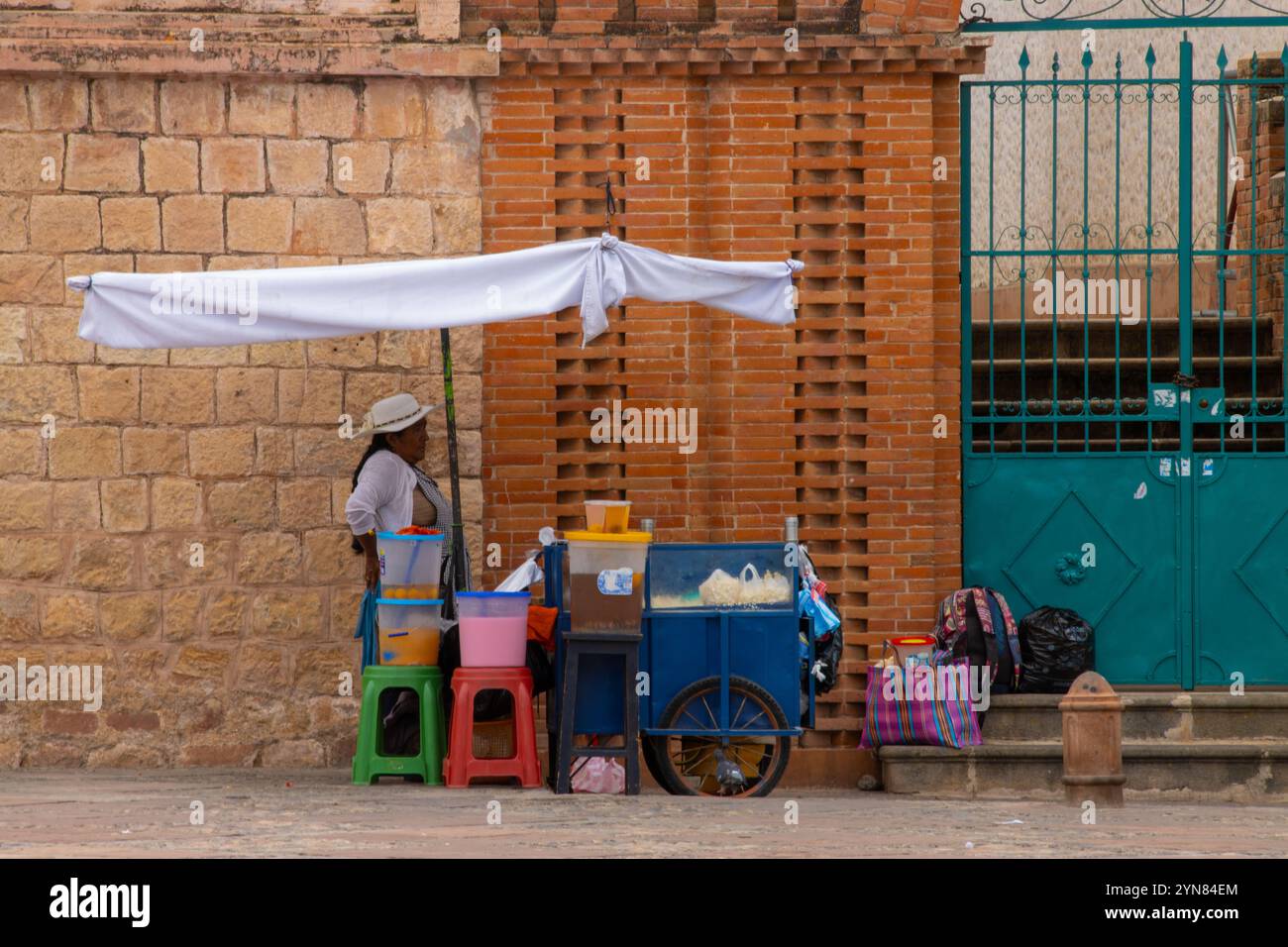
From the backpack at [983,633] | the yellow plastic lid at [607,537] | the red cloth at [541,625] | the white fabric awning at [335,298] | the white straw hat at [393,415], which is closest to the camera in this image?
the white fabric awning at [335,298]

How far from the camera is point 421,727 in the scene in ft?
30.2

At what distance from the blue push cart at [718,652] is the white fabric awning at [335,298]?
4.15 ft

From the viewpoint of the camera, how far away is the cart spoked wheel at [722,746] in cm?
923

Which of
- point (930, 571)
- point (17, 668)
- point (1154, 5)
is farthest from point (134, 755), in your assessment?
point (1154, 5)

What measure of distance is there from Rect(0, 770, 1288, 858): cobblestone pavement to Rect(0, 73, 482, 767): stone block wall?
2.12 ft

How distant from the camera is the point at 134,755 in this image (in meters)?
10.4

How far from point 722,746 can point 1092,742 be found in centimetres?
174

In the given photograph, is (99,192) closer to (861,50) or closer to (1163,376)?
(861,50)

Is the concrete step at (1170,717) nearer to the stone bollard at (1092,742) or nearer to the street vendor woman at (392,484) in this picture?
the stone bollard at (1092,742)

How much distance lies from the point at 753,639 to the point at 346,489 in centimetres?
257

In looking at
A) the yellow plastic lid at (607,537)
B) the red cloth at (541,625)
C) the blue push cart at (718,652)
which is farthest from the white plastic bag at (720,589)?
the red cloth at (541,625)

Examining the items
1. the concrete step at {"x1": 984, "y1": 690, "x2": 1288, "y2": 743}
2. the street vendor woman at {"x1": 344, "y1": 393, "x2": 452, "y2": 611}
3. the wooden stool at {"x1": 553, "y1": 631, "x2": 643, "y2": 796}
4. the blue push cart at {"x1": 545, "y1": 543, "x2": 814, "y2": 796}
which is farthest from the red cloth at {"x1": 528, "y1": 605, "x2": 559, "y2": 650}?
the concrete step at {"x1": 984, "y1": 690, "x2": 1288, "y2": 743}

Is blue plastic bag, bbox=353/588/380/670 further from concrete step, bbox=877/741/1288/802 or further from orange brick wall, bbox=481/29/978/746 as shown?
concrete step, bbox=877/741/1288/802

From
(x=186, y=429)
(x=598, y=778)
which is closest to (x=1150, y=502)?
(x=598, y=778)
